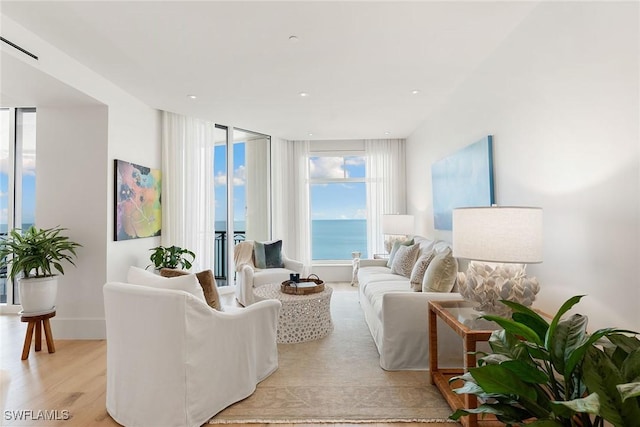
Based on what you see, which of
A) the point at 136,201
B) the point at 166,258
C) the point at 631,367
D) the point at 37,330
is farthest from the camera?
the point at 166,258

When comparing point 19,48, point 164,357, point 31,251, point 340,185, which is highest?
point 19,48

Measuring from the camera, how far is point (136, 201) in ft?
12.0

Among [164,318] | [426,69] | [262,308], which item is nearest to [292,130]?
[426,69]

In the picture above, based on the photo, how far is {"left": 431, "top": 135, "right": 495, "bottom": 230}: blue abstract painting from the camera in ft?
8.78

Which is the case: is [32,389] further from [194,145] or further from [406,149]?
[406,149]

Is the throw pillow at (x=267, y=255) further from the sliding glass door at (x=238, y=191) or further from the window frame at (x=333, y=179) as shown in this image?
the window frame at (x=333, y=179)

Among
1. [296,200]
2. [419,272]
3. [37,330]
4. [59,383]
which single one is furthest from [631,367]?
[296,200]

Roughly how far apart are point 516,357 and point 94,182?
3.77m

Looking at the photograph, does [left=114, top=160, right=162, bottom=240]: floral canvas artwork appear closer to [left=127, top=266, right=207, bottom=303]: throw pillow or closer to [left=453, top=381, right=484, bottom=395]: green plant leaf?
[left=127, top=266, right=207, bottom=303]: throw pillow

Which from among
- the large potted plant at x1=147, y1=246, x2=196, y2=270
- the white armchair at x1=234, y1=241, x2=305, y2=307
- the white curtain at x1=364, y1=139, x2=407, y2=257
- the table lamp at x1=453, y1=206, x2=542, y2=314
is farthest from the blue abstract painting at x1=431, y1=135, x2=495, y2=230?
the large potted plant at x1=147, y1=246, x2=196, y2=270

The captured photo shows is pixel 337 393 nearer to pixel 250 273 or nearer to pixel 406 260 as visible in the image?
pixel 406 260

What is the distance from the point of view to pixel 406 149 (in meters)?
5.76

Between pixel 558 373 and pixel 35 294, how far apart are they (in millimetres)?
3731

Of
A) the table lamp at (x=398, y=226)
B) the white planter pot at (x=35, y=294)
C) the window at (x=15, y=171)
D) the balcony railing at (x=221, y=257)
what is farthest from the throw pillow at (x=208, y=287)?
the window at (x=15, y=171)
